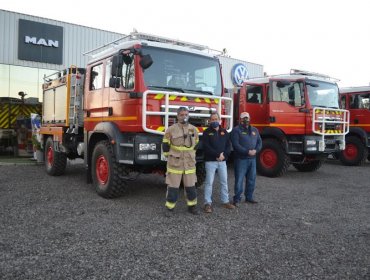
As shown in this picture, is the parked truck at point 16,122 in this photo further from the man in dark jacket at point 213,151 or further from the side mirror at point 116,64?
the man in dark jacket at point 213,151

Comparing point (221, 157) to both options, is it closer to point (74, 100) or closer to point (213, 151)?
point (213, 151)

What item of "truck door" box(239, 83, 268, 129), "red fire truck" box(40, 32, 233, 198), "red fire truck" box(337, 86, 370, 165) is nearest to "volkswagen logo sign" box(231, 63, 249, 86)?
"red fire truck" box(337, 86, 370, 165)

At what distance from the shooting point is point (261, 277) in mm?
3139

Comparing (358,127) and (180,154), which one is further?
(358,127)

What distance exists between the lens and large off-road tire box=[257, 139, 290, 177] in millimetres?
8734

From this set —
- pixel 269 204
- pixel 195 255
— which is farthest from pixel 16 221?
pixel 269 204

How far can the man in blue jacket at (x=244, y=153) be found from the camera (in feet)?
19.2

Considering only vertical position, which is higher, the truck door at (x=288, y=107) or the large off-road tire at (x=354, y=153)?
the truck door at (x=288, y=107)

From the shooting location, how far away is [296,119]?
8.73 m

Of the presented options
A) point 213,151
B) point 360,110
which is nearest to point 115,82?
point 213,151

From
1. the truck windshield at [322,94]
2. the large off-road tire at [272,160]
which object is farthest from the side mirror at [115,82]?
the truck windshield at [322,94]

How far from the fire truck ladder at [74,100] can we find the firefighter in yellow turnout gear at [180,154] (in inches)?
118

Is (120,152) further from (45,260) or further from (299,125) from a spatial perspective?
(299,125)

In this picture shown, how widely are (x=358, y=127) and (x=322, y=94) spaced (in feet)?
11.6
